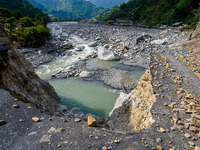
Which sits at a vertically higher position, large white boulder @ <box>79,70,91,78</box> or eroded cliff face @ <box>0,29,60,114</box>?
eroded cliff face @ <box>0,29,60,114</box>

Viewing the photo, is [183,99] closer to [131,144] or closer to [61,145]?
[131,144]

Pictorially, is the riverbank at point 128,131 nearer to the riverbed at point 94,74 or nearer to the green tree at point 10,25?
the riverbed at point 94,74

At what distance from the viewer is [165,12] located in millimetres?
53406

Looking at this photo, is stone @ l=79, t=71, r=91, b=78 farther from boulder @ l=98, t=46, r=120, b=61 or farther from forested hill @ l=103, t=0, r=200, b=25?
forested hill @ l=103, t=0, r=200, b=25

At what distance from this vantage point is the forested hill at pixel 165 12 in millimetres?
42062

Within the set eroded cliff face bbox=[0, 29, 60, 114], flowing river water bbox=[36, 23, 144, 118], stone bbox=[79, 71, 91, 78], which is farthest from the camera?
stone bbox=[79, 71, 91, 78]

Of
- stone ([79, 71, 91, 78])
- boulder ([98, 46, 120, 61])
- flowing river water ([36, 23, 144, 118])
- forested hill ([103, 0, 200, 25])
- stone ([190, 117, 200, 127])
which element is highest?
forested hill ([103, 0, 200, 25])

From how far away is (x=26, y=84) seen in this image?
7.25 m

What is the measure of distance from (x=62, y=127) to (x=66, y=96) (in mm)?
7477

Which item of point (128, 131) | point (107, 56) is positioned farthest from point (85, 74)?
point (128, 131)

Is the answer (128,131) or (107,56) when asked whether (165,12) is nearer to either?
(107,56)

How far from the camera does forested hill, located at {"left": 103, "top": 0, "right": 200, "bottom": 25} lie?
42.1 metres

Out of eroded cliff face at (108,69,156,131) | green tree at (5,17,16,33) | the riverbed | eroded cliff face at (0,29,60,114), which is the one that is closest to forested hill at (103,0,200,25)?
the riverbed

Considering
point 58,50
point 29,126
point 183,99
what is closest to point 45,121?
point 29,126
